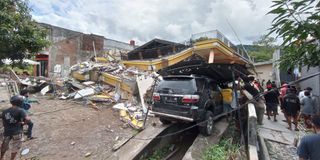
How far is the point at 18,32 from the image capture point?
7930 millimetres

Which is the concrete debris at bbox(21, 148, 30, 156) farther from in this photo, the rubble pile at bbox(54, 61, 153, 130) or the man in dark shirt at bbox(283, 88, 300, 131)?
the man in dark shirt at bbox(283, 88, 300, 131)

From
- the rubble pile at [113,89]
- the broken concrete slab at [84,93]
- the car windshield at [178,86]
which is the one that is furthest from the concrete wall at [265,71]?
the car windshield at [178,86]

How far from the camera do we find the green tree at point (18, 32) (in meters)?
7.17

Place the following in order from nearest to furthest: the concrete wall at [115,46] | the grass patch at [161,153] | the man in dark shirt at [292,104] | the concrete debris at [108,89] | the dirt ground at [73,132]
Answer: the dirt ground at [73,132] < the grass patch at [161,153] < the man in dark shirt at [292,104] < the concrete debris at [108,89] < the concrete wall at [115,46]

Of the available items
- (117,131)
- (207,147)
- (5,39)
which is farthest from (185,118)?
(5,39)

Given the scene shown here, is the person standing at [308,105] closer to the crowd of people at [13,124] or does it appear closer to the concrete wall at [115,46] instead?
the crowd of people at [13,124]

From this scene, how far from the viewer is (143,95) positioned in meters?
12.6

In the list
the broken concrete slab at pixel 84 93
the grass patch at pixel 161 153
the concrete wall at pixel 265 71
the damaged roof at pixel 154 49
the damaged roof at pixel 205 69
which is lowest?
the grass patch at pixel 161 153

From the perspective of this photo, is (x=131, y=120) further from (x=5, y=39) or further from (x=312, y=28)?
(x=312, y=28)

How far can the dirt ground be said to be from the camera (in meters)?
6.90

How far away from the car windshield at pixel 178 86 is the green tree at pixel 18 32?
4988 mm

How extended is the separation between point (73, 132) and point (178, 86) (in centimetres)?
432

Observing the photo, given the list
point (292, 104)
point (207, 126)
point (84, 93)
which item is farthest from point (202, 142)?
point (84, 93)

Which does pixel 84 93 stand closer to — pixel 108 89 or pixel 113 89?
pixel 108 89
